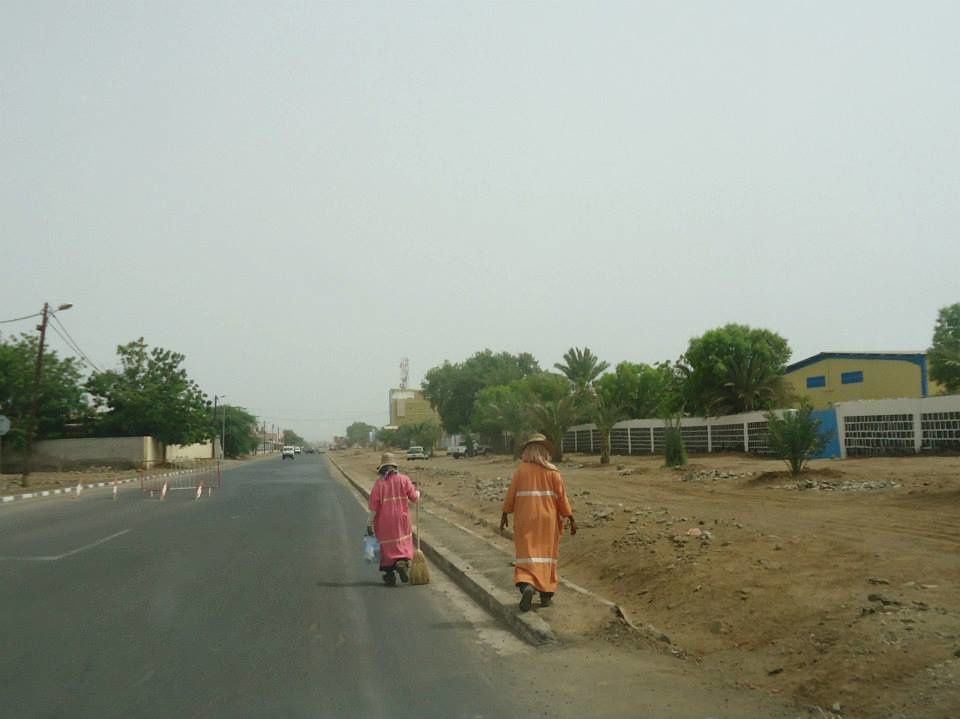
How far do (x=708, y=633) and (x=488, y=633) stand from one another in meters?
1.88

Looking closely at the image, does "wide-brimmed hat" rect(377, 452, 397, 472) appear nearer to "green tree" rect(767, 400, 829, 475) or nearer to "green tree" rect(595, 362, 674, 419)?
"green tree" rect(767, 400, 829, 475)

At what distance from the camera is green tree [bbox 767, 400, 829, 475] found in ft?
70.5

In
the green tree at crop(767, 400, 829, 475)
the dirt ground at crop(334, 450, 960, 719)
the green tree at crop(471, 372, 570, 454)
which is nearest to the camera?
the dirt ground at crop(334, 450, 960, 719)

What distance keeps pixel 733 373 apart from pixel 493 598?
38535 mm

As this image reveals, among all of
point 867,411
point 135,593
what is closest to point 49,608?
point 135,593

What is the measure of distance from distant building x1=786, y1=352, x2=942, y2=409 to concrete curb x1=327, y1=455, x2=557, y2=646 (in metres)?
33.8

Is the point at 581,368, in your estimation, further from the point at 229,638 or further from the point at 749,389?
the point at 229,638

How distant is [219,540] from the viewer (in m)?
16.5

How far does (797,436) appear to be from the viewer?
21578 millimetres

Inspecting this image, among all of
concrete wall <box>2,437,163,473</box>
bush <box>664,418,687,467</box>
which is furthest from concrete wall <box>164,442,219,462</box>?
bush <box>664,418,687,467</box>

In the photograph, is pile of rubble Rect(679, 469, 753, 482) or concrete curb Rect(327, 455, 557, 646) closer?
concrete curb Rect(327, 455, 557, 646)

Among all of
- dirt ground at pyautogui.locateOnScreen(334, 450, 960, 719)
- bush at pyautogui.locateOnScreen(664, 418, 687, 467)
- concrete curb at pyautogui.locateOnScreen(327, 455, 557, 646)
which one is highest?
bush at pyautogui.locateOnScreen(664, 418, 687, 467)

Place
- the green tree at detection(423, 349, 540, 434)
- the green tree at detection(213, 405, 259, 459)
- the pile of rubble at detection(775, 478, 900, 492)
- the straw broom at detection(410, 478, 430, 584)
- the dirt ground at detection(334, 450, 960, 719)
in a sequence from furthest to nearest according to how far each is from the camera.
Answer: the green tree at detection(213, 405, 259, 459) → the green tree at detection(423, 349, 540, 434) → the pile of rubble at detection(775, 478, 900, 492) → the straw broom at detection(410, 478, 430, 584) → the dirt ground at detection(334, 450, 960, 719)

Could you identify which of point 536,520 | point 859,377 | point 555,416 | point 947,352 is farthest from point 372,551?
point 859,377
